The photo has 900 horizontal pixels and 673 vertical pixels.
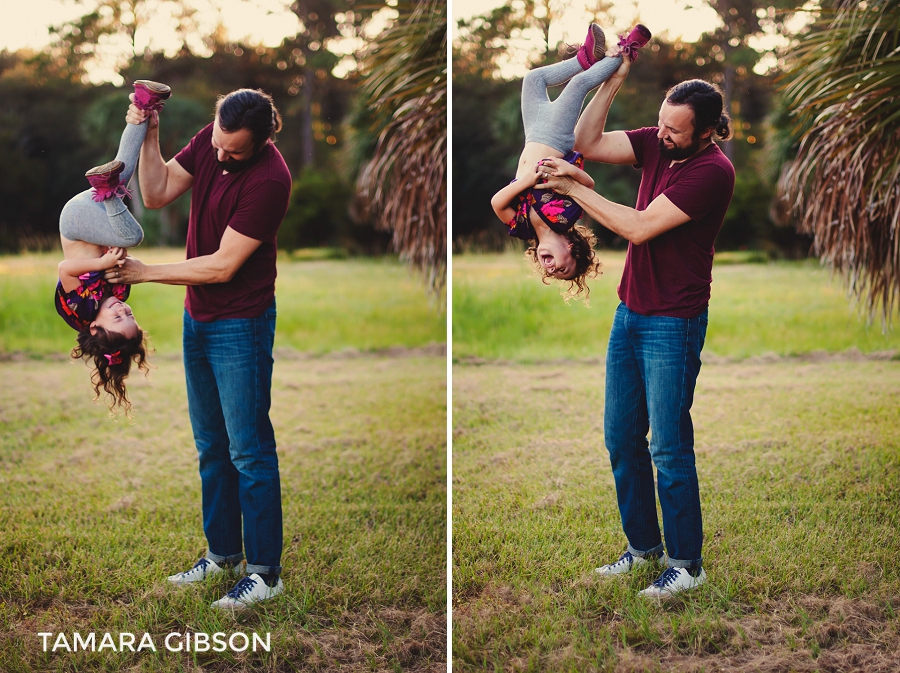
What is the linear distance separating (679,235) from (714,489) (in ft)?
3.80

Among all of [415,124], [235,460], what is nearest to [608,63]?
[415,124]

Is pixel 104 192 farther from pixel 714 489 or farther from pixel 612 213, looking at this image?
pixel 714 489

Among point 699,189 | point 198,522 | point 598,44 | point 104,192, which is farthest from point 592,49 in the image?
point 198,522

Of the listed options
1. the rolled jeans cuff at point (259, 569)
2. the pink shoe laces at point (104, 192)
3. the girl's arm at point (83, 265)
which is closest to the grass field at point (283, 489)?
the rolled jeans cuff at point (259, 569)

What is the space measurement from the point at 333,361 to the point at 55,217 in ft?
5.64

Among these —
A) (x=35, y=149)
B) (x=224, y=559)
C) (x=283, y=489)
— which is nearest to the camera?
(x=224, y=559)

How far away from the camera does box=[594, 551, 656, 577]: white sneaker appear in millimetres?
2537

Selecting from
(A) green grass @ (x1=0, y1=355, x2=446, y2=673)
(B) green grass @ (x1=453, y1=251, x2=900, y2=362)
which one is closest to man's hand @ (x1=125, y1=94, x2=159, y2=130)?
(A) green grass @ (x1=0, y1=355, x2=446, y2=673)

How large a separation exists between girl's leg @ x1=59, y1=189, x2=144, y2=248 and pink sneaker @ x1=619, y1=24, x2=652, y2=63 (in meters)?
1.51

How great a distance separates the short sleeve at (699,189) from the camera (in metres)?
2.16

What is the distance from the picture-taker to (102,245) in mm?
2322

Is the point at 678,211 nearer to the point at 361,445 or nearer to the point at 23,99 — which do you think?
the point at 361,445

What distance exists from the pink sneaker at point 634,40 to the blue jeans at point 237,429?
1305 mm

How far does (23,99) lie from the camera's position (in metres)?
3.34
